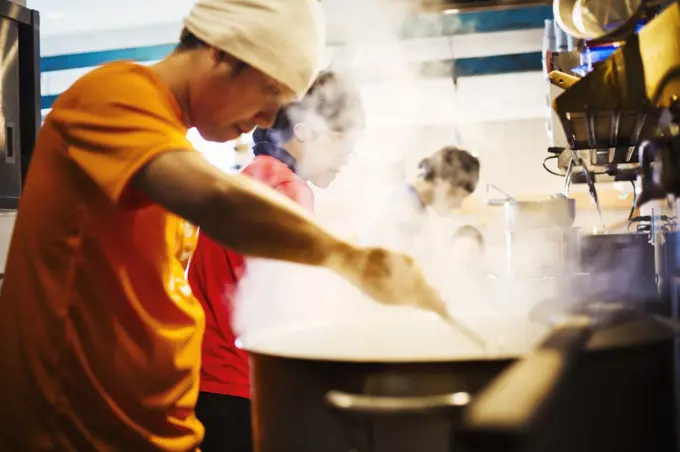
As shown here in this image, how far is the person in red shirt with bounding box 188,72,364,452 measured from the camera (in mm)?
1570

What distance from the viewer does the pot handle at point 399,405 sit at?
683 millimetres

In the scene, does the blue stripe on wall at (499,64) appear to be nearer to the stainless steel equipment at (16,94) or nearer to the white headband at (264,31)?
the stainless steel equipment at (16,94)

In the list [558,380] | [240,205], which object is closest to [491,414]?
[558,380]

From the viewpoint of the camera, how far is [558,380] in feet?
1.88

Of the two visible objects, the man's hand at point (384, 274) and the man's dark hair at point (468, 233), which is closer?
the man's hand at point (384, 274)

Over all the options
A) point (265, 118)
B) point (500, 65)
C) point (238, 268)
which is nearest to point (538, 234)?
point (238, 268)

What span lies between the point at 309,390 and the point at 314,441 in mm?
57

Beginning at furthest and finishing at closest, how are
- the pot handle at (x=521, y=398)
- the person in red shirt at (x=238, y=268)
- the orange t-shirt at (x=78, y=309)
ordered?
1. the person in red shirt at (x=238, y=268)
2. the orange t-shirt at (x=78, y=309)
3. the pot handle at (x=521, y=398)

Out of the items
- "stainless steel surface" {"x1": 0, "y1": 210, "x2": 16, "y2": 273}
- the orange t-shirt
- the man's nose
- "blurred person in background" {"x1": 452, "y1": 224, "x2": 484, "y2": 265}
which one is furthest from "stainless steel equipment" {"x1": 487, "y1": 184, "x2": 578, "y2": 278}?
"stainless steel surface" {"x1": 0, "y1": 210, "x2": 16, "y2": 273}

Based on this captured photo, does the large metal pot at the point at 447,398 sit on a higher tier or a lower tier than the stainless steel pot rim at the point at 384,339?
higher

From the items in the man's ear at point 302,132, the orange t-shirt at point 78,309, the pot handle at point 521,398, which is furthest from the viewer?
the man's ear at point 302,132

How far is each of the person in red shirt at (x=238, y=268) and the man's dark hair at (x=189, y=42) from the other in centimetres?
49

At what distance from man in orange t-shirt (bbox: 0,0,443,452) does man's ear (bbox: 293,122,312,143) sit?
69 cm

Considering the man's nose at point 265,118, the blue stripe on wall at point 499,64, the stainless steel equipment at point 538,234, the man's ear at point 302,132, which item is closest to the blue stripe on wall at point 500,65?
the blue stripe on wall at point 499,64
